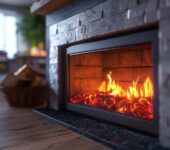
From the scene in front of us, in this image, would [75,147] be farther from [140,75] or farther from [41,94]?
[41,94]

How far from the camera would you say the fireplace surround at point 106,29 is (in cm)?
98

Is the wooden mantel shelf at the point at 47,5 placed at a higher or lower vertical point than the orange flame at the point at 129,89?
higher

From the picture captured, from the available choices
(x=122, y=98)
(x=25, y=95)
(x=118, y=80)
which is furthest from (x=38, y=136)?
(x=25, y=95)

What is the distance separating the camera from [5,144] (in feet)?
3.63

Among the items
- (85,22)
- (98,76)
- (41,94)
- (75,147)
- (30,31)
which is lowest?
(75,147)

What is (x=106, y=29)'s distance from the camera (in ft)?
4.27

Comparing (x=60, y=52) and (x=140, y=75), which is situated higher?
(x=60, y=52)

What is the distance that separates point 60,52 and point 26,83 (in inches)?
23.4

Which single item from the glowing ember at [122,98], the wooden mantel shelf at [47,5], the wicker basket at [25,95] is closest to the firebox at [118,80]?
the glowing ember at [122,98]

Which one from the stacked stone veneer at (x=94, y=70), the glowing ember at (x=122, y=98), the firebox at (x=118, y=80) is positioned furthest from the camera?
the stacked stone veneer at (x=94, y=70)

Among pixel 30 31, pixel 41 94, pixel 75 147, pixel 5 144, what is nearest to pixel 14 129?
pixel 5 144

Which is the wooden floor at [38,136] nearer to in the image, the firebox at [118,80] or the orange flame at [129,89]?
the firebox at [118,80]

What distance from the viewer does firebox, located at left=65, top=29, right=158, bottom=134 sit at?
44.8 inches

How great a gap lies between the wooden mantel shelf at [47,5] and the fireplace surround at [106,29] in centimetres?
3
